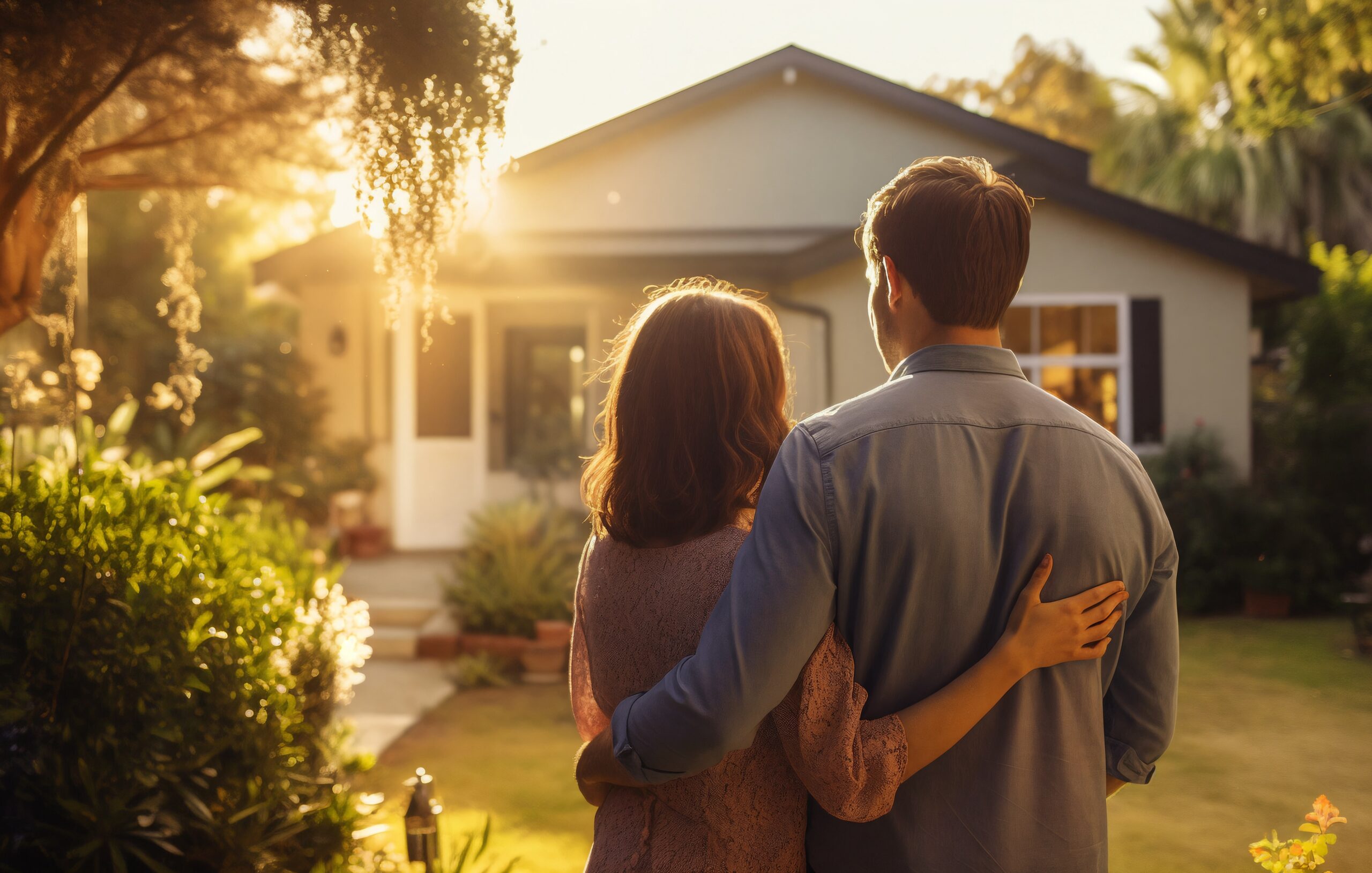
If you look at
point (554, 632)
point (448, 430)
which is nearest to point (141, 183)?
point (554, 632)

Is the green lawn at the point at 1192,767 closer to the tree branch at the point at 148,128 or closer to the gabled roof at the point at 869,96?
the tree branch at the point at 148,128

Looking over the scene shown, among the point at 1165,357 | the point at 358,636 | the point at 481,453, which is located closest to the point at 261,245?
the point at 481,453

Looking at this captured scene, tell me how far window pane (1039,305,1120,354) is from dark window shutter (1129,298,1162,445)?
0.19 metres

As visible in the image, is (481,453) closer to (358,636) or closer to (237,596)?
(358,636)

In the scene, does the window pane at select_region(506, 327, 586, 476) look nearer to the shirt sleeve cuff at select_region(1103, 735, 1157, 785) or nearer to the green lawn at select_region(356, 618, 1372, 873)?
the green lawn at select_region(356, 618, 1372, 873)

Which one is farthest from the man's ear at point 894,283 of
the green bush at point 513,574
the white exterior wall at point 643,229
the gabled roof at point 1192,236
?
the gabled roof at point 1192,236

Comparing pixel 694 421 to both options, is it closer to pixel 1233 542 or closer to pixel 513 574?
pixel 513 574

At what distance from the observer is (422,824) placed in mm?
3285

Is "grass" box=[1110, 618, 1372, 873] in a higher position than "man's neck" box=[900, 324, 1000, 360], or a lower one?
lower

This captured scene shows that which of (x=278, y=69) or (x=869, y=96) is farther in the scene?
(x=869, y=96)

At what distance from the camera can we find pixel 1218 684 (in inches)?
267

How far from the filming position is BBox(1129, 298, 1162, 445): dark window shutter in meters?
9.71

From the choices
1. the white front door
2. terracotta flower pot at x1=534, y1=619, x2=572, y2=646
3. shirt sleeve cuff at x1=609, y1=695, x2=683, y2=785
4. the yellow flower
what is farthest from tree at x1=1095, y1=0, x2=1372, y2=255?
shirt sleeve cuff at x1=609, y1=695, x2=683, y2=785

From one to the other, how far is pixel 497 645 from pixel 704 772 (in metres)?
6.00
